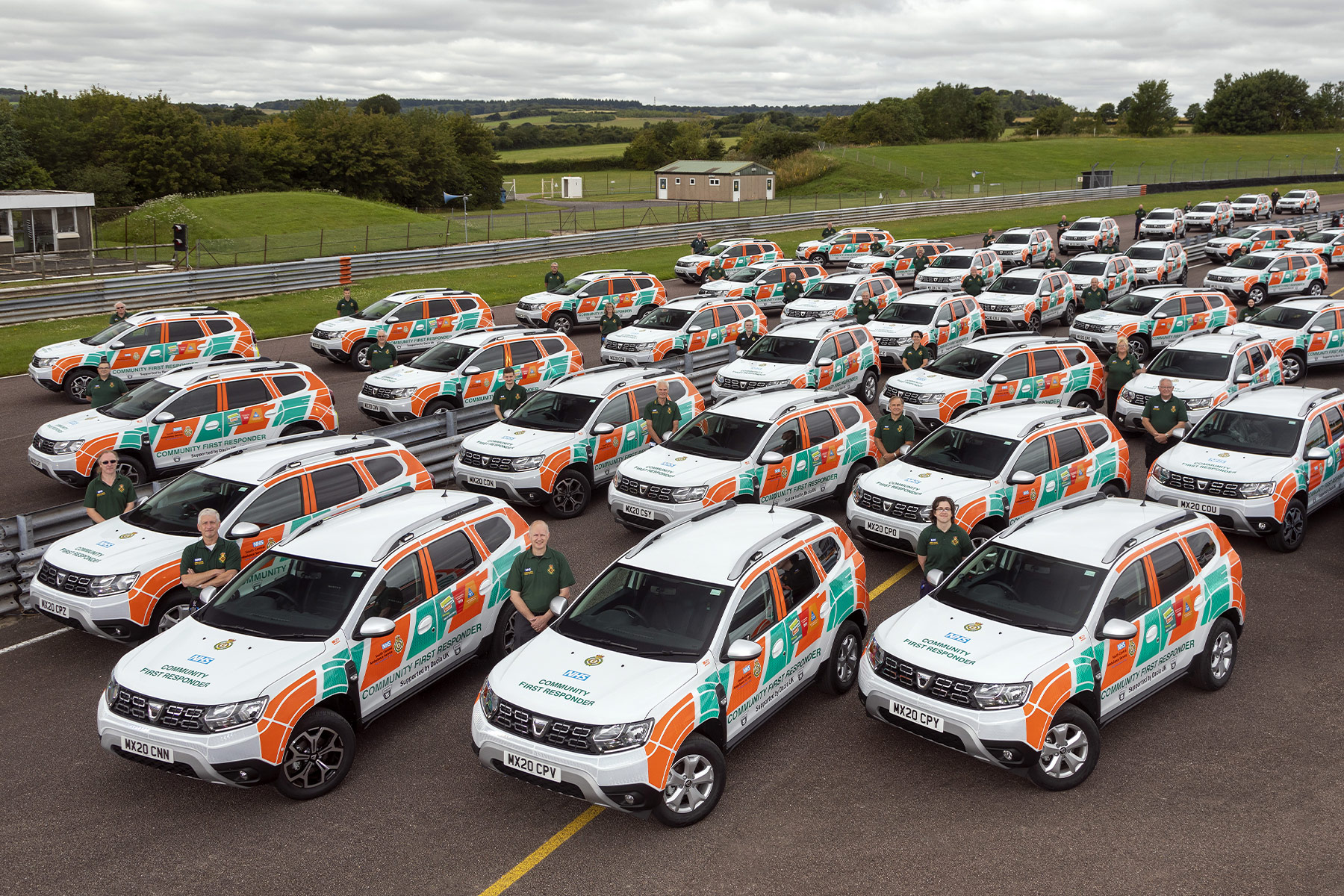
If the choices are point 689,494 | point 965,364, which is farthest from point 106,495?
point 965,364

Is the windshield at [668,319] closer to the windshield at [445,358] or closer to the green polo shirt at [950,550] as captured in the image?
the windshield at [445,358]

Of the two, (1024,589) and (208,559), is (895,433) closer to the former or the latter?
(1024,589)

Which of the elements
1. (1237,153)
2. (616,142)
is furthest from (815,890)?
(616,142)

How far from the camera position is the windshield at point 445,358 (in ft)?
61.2

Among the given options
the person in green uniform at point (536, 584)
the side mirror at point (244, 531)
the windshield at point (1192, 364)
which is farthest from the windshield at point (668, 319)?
the person in green uniform at point (536, 584)

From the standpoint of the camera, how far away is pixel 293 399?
52.5 feet

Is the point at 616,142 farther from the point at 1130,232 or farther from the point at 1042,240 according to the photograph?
the point at 1042,240

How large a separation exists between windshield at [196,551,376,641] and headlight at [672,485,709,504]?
4954 millimetres

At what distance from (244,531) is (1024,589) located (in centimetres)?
697

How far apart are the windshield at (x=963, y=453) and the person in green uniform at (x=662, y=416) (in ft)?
11.4

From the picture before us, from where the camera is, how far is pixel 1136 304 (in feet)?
80.4

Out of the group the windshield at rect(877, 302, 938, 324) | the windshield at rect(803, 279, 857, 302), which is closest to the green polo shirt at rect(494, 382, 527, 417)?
the windshield at rect(877, 302, 938, 324)

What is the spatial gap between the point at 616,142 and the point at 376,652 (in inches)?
7018

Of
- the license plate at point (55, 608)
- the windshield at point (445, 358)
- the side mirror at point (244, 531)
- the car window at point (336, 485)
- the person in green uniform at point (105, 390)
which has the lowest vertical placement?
the license plate at point (55, 608)
